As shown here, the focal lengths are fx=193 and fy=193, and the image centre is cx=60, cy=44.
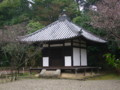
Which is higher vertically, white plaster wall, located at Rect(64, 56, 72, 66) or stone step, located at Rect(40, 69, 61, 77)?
white plaster wall, located at Rect(64, 56, 72, 66)

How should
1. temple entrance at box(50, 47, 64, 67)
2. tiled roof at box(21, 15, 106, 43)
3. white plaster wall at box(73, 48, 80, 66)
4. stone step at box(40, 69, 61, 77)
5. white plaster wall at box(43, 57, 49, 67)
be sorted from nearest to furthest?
stone step at box(40, 69, 61, 77) → tiled roof at box(21, 15, 106, 43) → white plaster wall at box(73, 48, 80, 66) → temple entrance at box(50, 47, 64, 67) → white plaster wall at box(43, 57, 49, 67)

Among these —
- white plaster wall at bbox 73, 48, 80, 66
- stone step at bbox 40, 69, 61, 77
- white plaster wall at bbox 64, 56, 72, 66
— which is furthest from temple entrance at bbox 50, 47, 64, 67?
stone step at bbox 40, 69, 61, 77

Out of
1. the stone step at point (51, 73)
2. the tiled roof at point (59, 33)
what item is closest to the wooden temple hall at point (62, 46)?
the tiled roof at point (59, 33)

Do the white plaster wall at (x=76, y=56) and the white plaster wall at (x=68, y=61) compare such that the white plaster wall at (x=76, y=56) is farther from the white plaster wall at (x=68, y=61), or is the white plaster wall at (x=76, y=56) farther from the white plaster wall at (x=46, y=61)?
the white plaster wall at (x=46, y=61)

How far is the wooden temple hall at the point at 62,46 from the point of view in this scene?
16.5 metres

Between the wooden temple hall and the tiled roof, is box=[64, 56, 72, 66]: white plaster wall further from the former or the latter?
the tiled roof

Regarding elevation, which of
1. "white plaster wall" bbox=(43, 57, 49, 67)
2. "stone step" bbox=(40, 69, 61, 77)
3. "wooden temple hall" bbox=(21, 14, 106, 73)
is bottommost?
"stone step" bbox=(40, 69, 61, 77)

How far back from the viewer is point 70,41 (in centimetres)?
1677

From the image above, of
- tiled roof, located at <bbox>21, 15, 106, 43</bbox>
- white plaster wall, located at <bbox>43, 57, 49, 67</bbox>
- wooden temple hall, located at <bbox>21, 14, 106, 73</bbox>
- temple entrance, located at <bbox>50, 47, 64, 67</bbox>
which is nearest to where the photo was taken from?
tiled roof, located at <bbox>21, 15, 106, 43</bbox>

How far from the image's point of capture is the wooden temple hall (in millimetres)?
16500

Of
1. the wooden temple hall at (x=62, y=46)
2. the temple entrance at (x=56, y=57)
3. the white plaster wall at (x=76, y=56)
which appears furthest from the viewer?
the temple entrance at (x=56, y=57)

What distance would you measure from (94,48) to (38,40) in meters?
7.76

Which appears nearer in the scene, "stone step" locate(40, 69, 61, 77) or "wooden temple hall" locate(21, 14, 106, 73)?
"stone step" locate(40, 69, 61, 77)

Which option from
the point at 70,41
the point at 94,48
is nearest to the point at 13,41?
the point at 70,41
